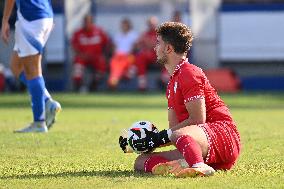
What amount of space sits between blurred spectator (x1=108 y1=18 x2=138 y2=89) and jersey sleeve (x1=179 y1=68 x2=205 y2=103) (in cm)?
1643

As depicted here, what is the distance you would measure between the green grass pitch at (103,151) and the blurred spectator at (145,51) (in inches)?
207

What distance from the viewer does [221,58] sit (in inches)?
1012

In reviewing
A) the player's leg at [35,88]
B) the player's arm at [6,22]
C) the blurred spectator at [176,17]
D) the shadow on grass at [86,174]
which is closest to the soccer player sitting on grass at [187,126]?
the shadow on grass at [86,174]

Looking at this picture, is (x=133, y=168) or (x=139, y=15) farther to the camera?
(x=139, y=15)

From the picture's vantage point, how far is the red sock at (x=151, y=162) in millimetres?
8252

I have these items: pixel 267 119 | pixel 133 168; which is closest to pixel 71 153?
pixel 133 168

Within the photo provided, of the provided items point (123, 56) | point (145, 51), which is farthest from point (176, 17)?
point (123, 56)

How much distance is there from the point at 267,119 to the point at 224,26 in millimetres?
10880

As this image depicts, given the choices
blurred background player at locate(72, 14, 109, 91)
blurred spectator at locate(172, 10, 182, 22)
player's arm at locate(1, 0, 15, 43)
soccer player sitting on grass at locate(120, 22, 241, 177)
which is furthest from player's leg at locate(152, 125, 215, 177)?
blurred background player at locate(72, 14, 109, 91)

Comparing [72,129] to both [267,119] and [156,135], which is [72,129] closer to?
[267,119]

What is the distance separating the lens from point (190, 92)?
8.02 m

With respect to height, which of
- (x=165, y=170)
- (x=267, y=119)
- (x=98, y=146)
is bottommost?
(x=267, y=119)

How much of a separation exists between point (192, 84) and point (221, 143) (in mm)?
546

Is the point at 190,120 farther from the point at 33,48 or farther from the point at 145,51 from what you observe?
the point at 145,51
